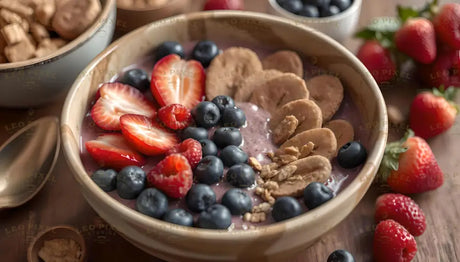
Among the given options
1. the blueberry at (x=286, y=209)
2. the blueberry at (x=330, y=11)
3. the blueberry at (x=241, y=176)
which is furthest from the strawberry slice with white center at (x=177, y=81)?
the blueberry at (x=330, y=11)

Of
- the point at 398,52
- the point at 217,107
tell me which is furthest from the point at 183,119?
the point at 398,52

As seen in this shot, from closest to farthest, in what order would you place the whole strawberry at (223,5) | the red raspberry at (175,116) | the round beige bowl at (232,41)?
the round beige bowl at (232,41)
the red raspberry at (175,116)
the whole strawberry at (223,5)

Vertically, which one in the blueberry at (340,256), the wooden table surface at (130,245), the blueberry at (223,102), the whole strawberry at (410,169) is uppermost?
the blueberry at (223,102)

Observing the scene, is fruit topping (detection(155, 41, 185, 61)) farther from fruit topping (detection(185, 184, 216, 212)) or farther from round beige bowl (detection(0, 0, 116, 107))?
fruit topping (detection(185, 184, 216, 212))

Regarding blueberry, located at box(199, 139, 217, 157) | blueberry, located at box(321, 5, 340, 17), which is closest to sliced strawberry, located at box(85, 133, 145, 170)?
blueberry, located at box(199, 139, 217, 157)

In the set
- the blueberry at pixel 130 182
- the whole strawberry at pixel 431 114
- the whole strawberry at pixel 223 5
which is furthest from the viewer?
the whole strawberry at pixel 223 5

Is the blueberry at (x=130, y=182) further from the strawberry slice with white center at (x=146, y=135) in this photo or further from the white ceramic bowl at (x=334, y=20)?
the white ceramic bowl at (x=334, y=20)

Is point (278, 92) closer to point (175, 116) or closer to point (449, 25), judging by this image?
point (175, 116)
